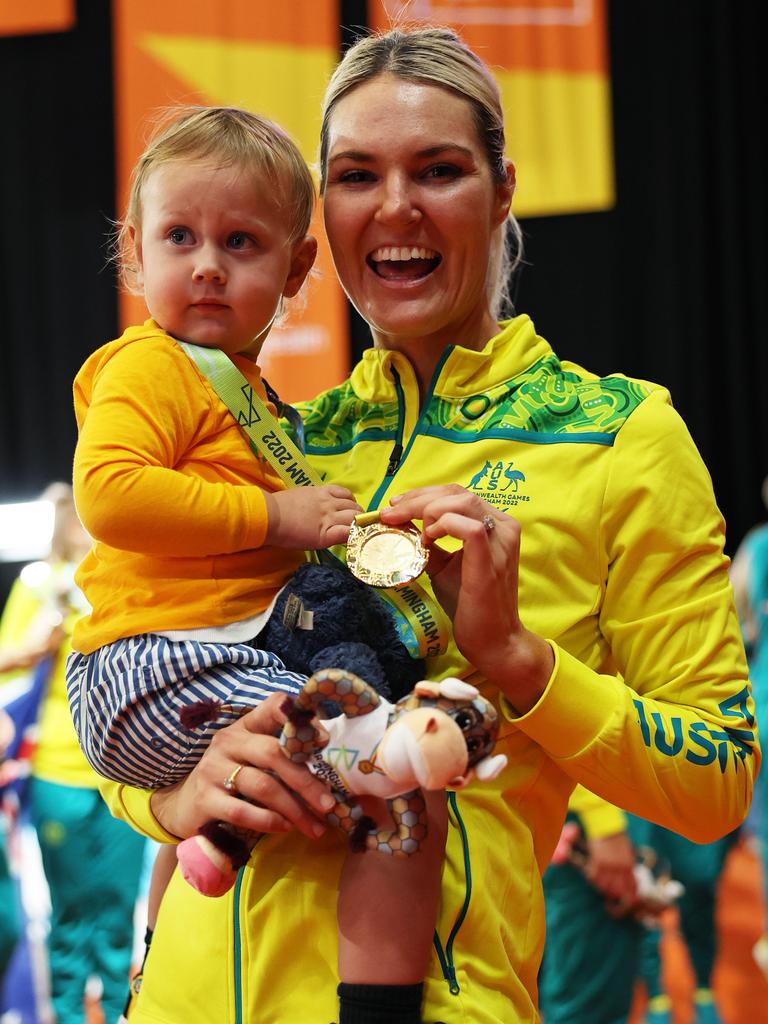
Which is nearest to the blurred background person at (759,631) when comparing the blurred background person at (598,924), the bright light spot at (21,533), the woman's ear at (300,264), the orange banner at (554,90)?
the blurred background person at (598,924)

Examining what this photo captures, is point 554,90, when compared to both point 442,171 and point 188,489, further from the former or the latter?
point 188,489

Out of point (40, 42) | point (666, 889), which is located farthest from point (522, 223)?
point (666, 889)

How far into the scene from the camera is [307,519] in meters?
1.58

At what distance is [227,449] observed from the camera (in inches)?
65.4

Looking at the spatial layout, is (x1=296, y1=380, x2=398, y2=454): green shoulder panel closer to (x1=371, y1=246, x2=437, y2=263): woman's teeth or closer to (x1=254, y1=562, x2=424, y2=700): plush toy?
(x1=371, y1=246, x2=437, y2=263): woman's teeth

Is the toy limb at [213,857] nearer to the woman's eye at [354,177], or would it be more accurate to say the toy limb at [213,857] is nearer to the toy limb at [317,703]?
the toy limb at [317,703]

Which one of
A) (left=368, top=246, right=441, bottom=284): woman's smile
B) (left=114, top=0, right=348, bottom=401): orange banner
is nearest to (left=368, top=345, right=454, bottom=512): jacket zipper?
(left=368, top=246, right=441, bottom=284): woman's smile

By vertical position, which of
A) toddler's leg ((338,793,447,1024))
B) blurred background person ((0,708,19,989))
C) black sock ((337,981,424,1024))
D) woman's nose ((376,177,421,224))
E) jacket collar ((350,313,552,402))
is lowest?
blurred background person ((0,708,19,989))

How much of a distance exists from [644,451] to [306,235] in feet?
1.89

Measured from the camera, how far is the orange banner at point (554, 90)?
22.5 feet

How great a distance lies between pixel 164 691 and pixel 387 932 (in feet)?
1.23

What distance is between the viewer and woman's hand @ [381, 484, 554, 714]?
4.78ft

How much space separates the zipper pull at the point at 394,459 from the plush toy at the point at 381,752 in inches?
21.0

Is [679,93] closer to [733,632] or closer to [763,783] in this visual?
[763,783]
